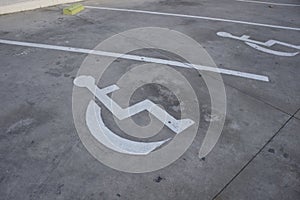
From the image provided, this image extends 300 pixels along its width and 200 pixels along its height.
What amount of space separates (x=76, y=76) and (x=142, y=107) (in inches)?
54.9

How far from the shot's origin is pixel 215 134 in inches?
126

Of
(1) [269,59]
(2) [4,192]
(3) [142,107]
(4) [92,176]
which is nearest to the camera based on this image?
(2) [4,192]

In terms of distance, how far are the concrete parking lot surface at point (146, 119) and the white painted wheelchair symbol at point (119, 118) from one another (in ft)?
0.45

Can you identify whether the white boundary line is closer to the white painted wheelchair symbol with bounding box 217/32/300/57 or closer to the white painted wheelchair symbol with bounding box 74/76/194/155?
the white painted wheelchair symbol with bounding box 74/76/194/155

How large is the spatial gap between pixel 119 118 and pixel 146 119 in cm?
36

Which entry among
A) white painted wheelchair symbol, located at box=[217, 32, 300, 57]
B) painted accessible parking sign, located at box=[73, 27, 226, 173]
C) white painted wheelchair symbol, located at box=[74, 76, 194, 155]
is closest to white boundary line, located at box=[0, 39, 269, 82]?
painted accessible parking sign, located at box=[73, 27, 226, 173]

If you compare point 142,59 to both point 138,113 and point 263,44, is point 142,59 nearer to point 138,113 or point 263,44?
point 138,113

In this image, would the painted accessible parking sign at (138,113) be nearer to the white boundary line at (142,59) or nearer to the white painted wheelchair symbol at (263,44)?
the white boundary line at (142,59)

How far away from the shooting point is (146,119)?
3408mm

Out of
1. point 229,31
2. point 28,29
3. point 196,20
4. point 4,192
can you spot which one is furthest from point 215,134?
point 28,29

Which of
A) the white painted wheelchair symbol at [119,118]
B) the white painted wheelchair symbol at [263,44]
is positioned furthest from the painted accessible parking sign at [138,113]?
the white painted wheelchair symbol at [263,44]

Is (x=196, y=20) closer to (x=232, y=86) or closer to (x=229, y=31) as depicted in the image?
(x=229, y=31)

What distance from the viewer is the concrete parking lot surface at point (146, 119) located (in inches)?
101

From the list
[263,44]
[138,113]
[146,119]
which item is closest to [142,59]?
[138,113]
